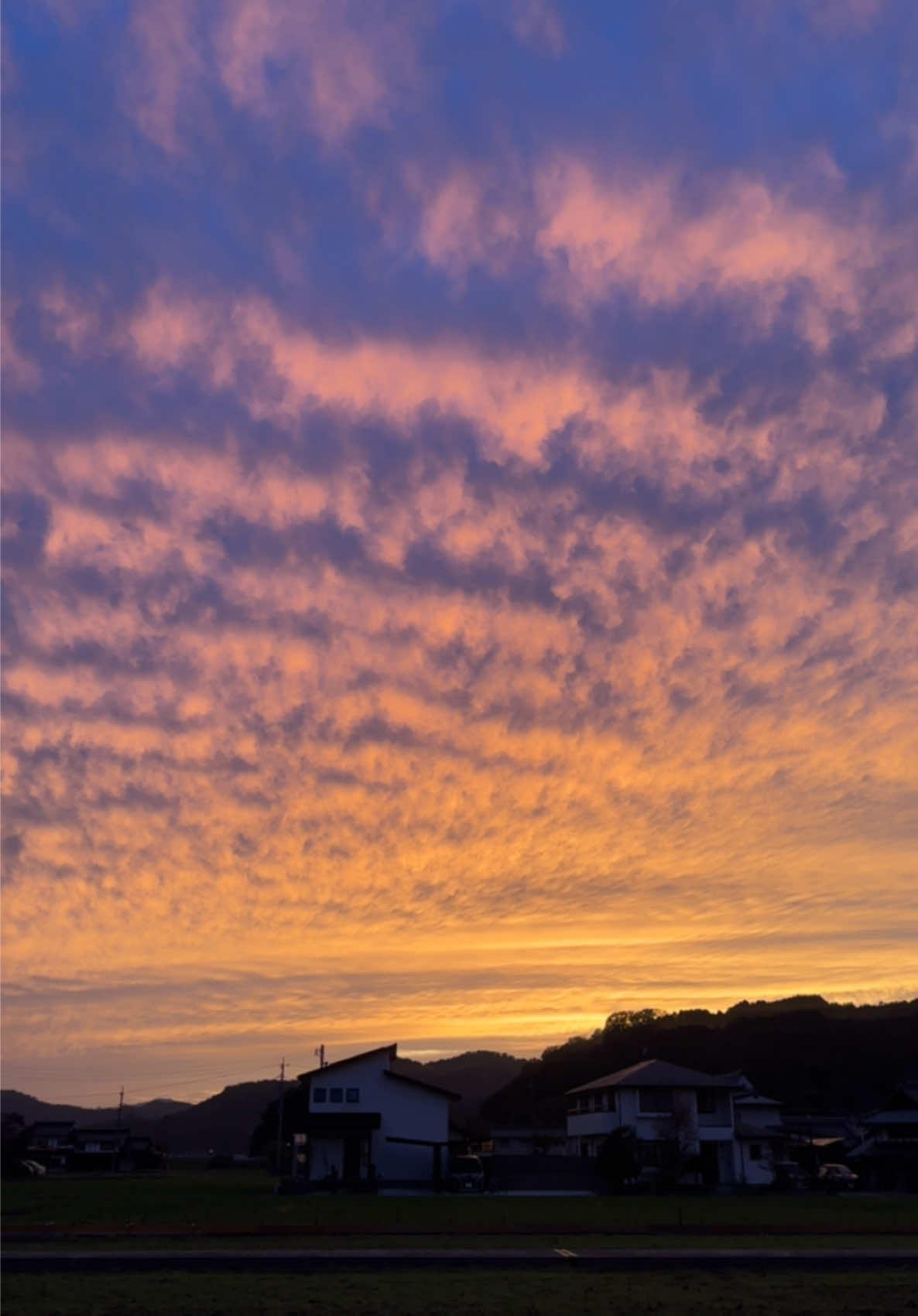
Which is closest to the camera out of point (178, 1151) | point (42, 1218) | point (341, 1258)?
point (341, 1258)

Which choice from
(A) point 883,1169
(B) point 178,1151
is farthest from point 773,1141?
(B) point 178,1151

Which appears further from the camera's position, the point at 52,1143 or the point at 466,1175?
the point at 52,1143

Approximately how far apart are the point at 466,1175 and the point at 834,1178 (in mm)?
22722

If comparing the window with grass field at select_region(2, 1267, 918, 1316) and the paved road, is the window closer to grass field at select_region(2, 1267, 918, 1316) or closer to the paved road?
the paved road

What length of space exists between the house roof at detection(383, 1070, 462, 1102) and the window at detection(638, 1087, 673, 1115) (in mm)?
10829

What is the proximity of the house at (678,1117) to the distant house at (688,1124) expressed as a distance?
43 mm

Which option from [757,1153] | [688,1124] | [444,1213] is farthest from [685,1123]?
[444,1213]

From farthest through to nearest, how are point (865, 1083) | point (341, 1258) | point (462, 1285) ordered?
point (865, 1083) < point (341, 1258) < point (462, 1285)

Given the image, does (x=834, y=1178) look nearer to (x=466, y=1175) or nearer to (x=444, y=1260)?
(x=466, y=1175)

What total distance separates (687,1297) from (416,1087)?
50523mm

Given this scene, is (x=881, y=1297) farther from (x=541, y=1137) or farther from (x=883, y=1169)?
(x=541, y=1137)

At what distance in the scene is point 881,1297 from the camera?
2188cm

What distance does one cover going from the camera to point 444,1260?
2755 cm

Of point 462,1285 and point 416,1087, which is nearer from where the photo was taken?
point 462,1285
